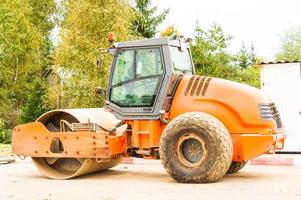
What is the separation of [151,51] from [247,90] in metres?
1.82

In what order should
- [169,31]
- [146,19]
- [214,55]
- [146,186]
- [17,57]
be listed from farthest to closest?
[17,57]
[169,31]
[214,55]
[146,19]
[146,186]

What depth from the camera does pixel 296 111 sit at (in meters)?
14.7

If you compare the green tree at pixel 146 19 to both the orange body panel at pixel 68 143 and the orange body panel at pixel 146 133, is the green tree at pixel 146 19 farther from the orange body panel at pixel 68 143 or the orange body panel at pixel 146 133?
the orange body panel at pixel 146 133

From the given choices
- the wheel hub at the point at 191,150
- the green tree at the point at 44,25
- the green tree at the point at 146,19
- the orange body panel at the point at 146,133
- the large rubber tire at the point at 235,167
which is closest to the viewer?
the wheel hub at the point at 191,150

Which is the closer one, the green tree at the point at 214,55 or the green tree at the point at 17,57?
the green tree at the point at 214,55

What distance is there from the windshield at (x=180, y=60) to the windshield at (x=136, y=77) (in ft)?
0.99

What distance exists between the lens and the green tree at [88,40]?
2703 centimetres

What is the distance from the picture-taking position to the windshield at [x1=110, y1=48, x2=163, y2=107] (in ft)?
33.0

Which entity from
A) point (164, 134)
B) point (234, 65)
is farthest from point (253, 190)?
point (234, 65)

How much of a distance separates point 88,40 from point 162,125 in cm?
1805

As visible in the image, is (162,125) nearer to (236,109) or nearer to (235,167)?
(236,109)

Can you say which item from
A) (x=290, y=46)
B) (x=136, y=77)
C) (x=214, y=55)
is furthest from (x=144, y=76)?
(x=290, y=46)

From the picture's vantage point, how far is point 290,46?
168 ft

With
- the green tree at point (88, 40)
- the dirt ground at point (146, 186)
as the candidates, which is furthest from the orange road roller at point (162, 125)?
the green tree at point (88, 40)
